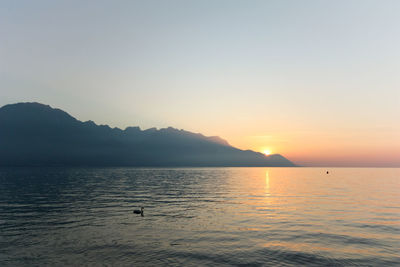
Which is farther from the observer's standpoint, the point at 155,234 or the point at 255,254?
the point at 155,234

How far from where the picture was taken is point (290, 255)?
23219 mm

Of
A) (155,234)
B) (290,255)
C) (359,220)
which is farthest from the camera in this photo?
(359,220)

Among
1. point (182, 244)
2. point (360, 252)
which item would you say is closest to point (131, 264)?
point (182, 244)

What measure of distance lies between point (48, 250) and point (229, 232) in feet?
57.8

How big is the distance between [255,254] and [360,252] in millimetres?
9363

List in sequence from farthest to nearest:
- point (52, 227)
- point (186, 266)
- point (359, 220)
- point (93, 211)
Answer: point (93, 211)
point (359, 220)
point (52, 227)
point (186, 266)

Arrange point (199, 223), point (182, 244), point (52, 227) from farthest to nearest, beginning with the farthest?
Answer: point (199, 223) < point (52, 227) < point (182, 244)

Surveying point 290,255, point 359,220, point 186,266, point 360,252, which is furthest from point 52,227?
point 359,220

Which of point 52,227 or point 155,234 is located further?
point 52,227

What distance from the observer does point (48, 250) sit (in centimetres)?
2373

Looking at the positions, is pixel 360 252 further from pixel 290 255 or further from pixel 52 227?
pixel 52 227

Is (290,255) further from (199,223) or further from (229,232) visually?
(199,223)

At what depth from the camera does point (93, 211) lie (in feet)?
141

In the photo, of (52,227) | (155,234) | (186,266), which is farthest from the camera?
(52,227)
